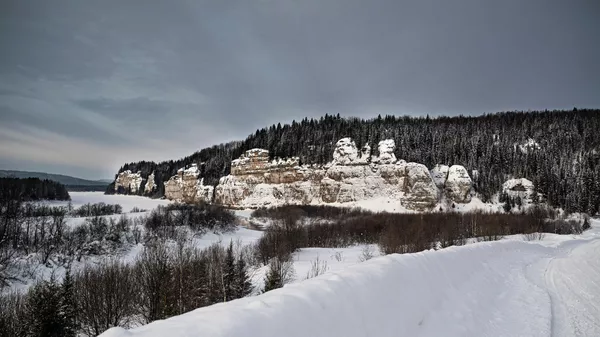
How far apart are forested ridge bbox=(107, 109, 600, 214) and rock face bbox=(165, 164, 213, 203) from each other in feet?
11.4

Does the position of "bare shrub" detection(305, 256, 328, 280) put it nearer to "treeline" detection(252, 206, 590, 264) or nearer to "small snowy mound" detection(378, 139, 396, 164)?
"treeline" detection(252, 206, 590, 264)

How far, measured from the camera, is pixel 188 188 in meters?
115

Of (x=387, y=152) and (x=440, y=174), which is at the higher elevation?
(x=387, y=152)

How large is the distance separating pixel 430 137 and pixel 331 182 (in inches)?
1465

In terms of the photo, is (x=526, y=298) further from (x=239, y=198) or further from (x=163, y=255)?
(x=239, y=198)

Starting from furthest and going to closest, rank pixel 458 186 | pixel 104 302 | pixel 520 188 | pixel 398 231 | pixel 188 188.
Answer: pixel 188 188
pixel 520 188
pixel 458 186
pixel 398 231
pixel 104 302

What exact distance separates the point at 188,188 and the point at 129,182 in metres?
77.4

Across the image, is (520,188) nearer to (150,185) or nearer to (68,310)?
(68,310)

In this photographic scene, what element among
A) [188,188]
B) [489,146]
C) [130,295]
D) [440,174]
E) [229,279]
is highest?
[489,146]

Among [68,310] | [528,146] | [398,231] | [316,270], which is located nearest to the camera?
[68,310]

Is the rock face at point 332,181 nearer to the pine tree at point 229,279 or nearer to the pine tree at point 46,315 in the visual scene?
the pine tree at point 229,279

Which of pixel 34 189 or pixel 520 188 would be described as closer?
pixel 520 188

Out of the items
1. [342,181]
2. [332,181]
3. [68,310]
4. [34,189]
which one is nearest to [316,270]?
[68,310]

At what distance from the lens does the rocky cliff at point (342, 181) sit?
76625 millimetres
